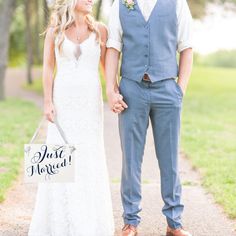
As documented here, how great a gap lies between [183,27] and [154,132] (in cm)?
79

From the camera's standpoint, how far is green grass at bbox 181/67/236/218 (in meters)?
7.05

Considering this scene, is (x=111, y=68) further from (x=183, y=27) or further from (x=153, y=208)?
(x=153, y=208)

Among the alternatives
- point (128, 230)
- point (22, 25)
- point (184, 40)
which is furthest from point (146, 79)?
point (22, 25)

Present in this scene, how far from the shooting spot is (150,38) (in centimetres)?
482

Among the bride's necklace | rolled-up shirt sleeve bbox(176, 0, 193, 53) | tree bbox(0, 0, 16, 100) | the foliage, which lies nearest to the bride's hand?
the bride's necklace

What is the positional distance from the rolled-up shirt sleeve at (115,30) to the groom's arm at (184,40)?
1.39 feet

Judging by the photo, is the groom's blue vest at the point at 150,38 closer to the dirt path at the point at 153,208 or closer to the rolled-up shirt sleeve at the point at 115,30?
the rolled-up shirt sleeve at the point at 115,30

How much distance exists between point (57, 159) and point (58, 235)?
56cm

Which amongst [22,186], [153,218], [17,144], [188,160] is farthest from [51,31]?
[17,144]

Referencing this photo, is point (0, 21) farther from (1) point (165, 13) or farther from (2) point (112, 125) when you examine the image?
(1) point (165, 13)

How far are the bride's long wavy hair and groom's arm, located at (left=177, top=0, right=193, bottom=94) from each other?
578 millimetres

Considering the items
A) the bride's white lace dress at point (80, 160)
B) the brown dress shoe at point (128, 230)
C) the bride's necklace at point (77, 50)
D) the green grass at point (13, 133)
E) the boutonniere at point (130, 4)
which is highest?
the boutonniere at point (130, 4)

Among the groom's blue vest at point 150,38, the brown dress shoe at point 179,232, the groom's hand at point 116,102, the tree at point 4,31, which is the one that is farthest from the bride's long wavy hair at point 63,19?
the tree at point 4,31

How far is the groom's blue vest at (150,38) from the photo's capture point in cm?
482
